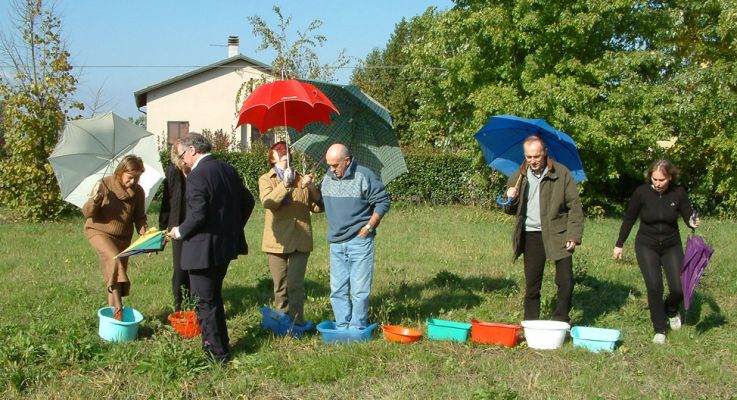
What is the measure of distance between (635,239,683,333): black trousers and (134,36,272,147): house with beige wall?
27.6m

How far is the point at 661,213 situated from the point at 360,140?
3032 millimetres

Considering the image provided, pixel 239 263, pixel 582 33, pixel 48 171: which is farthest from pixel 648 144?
pixel 48 171

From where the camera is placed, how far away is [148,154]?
758 centimetres

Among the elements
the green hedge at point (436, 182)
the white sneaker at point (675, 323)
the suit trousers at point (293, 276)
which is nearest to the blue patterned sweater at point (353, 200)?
the suit trousers at point (293, 276)

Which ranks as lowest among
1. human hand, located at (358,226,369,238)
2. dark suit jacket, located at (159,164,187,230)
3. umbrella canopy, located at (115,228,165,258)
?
umbrella canopy, located at (115,228,165,258)

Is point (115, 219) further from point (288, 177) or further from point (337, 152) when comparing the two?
point (337, 152)

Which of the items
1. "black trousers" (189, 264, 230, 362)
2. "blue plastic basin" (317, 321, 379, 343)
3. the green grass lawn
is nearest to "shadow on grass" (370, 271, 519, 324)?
the green grass lawn

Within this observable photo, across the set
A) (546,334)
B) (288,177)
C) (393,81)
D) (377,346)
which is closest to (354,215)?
(288,177)

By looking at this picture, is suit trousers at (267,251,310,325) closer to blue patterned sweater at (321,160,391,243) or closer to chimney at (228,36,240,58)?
blue patterned sweater at (321,160,391,243)

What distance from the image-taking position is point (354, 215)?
6.34 metres

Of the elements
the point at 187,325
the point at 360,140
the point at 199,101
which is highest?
the point at 199,101

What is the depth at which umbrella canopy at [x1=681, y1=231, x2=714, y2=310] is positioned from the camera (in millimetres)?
6660

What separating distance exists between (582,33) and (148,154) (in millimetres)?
12045

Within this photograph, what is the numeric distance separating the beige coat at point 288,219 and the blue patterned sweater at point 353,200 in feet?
1.44
